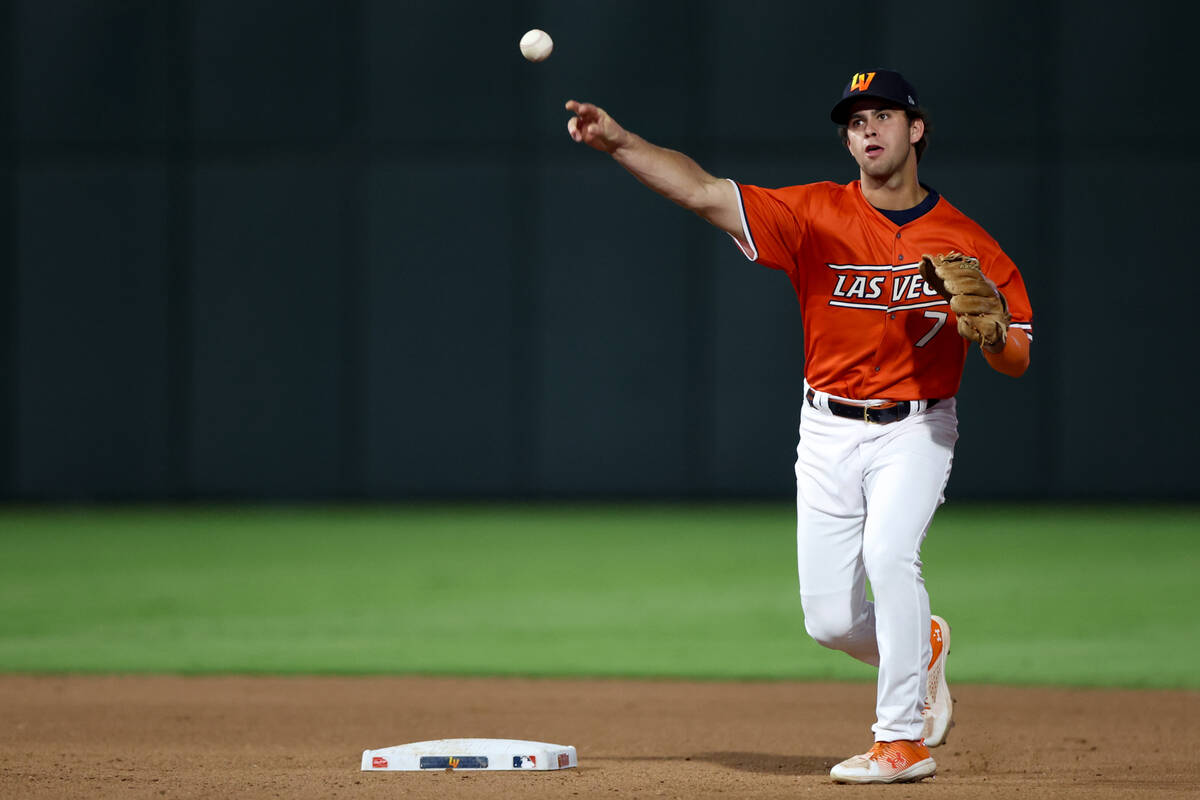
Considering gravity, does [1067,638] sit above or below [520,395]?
below

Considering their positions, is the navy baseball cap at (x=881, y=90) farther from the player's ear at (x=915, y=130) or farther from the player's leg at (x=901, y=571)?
the player's leg at (x=901, y=571)

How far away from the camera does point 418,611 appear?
9172 mm

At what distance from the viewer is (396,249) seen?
1515 centimetres

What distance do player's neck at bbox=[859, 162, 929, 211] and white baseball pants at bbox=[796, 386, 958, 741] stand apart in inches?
24.4

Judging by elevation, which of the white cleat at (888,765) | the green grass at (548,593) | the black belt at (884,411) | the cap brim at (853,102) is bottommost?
the green grass at (548,593)

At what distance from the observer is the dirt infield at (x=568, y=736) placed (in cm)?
441

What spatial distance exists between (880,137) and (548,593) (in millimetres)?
5720

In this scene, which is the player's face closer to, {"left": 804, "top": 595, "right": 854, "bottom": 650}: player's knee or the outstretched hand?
the outstretched hand

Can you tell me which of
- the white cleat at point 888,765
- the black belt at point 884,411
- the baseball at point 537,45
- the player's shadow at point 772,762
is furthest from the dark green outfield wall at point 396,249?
the white cleat at point 888,765

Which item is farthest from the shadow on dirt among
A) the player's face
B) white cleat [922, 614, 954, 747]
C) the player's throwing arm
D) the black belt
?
the player's face

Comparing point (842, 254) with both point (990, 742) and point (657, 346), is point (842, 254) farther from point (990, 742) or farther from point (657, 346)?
point (657, 346)

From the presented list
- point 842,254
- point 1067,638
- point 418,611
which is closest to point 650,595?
point 418,611

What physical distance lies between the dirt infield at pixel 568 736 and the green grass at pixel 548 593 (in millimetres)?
546

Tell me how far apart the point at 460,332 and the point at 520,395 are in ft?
2.78
